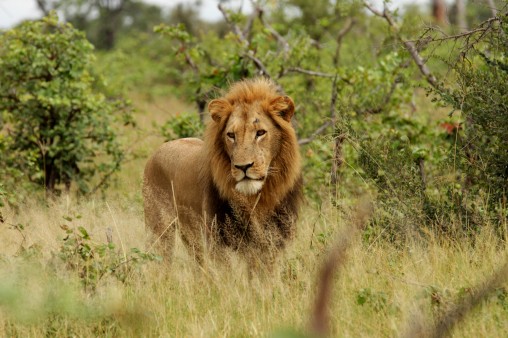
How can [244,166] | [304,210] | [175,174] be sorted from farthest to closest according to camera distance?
[304,210] < [175,174] < [244,166]

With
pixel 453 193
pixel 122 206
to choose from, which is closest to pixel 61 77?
pixel 122 206

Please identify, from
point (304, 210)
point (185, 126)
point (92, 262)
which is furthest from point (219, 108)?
point (185, 126)

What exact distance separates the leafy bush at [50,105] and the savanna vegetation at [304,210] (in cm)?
2

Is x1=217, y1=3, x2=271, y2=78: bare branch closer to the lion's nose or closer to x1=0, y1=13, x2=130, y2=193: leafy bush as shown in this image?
x1=0, y1=13, x2=130, y2=193: leafy bush

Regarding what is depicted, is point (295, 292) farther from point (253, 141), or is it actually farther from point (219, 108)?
point (219, 108)

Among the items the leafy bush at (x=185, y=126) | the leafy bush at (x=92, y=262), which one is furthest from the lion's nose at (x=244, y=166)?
the leafy bush at (x=185, y=126)

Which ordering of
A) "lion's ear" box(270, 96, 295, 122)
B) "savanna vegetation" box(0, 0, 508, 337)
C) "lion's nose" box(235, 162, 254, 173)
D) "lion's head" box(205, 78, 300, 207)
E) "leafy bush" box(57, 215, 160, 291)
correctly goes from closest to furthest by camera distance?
"savanna vegetation" box(0, 0, 508, 337), "leafy bush" box(57, 215, 160, 291), "lion's nose" box(235, 162, 254, 173), "lion's head" box(205, 78, 300, 207), "lion's ear" box(270, 96, 295, 122)

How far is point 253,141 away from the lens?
15.7 feet

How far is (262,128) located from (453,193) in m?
1.51

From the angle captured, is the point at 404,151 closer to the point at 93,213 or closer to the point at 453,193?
the point at 453,193

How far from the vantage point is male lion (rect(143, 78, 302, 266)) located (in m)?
4.74

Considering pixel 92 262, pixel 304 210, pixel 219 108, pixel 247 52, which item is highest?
pixel 247 52

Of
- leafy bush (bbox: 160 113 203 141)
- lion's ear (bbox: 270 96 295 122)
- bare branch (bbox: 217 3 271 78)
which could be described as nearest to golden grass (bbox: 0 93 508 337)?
lion's ear (bbox: 270 96 295 122)

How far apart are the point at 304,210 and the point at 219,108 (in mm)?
2008
